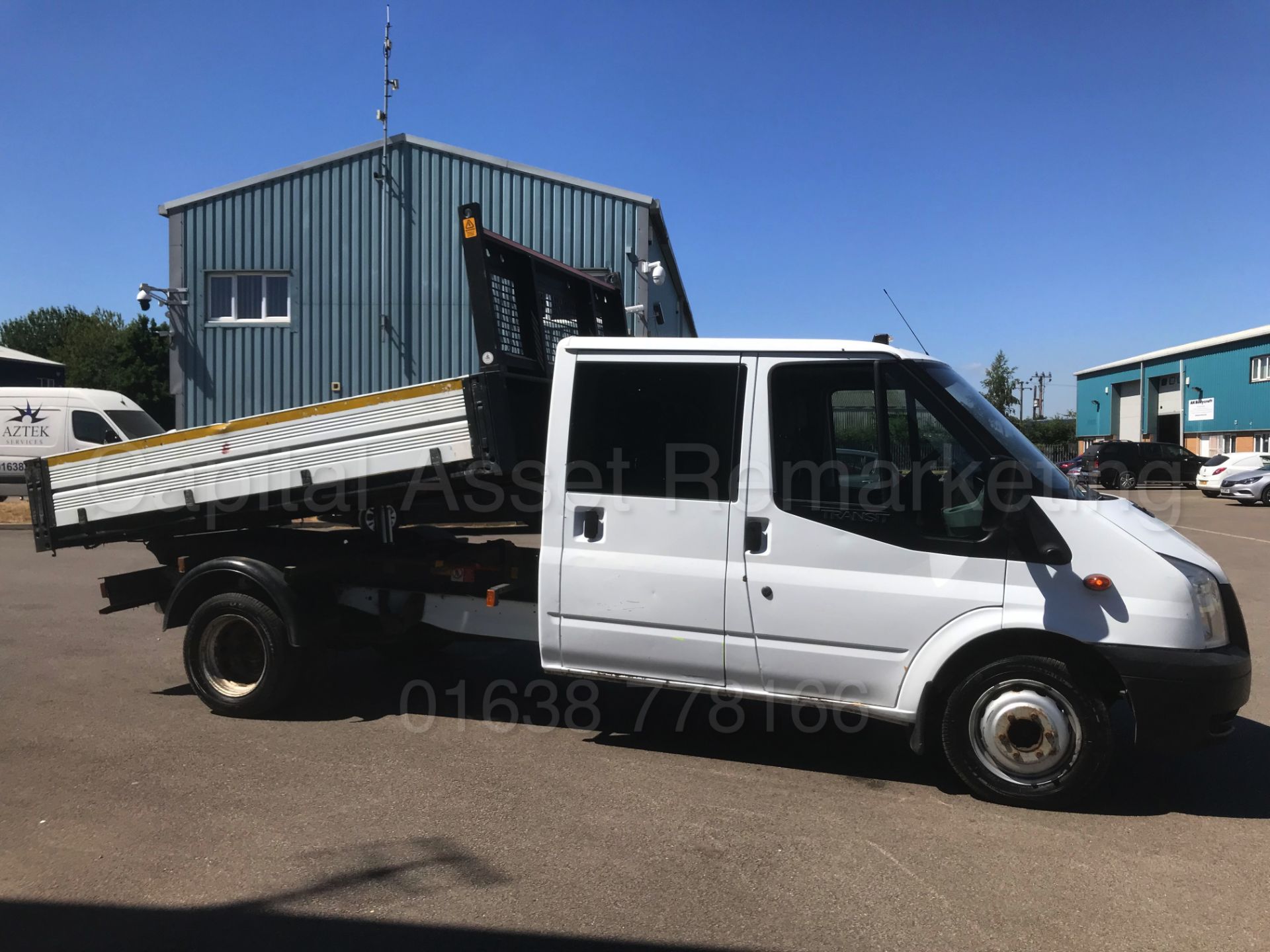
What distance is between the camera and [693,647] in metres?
4.90

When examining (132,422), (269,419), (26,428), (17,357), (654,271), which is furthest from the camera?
(17,357)

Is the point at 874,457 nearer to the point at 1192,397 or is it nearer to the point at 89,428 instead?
the point at 89,428

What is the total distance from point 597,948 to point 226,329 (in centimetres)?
1929

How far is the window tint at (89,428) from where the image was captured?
2036 cm

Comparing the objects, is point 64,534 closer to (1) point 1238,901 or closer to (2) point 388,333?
(1) point 1238,901

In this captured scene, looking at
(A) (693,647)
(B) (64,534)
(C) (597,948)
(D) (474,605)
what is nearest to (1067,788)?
(A) (693,647)

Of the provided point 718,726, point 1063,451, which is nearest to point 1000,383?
point 1063,451

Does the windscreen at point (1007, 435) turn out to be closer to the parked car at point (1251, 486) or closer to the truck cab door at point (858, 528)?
the truck cab door at point (858, 528)

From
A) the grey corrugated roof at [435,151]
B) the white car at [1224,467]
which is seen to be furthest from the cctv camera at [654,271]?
the white car at [1224,467]

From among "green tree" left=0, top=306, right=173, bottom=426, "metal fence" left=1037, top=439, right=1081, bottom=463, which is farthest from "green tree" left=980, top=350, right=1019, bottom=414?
"green tree" left=0, top=306, right=173, bottom=426

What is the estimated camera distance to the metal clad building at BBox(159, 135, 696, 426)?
63.6 ft

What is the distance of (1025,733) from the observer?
4496 mm

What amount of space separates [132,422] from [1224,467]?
28967 mm

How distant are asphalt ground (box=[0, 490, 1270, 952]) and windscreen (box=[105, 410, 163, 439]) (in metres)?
16.0
